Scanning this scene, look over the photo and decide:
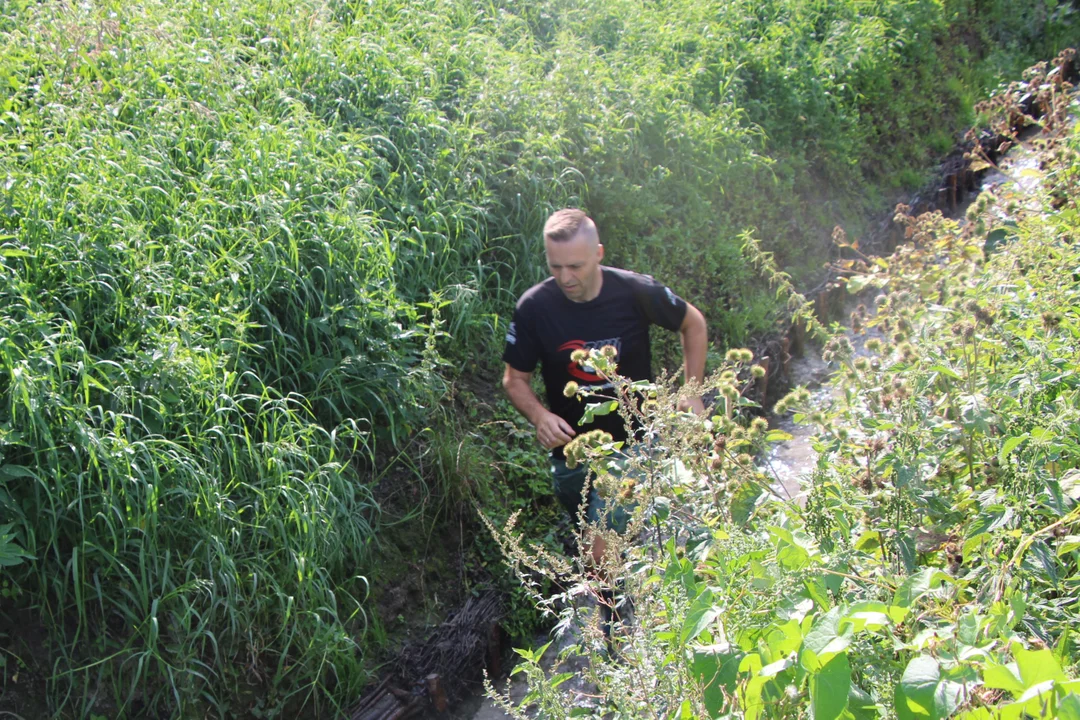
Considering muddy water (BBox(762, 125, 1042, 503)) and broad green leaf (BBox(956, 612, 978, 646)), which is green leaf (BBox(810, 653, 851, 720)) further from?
muddy water (BBox(762, 125, 1042, 503))

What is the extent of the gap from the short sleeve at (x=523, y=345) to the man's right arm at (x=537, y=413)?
0.12 ft

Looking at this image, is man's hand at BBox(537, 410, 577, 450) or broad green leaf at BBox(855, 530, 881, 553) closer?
broad green leaf at BBox(855, 530, 881, 553)

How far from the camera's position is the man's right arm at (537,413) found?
403cm

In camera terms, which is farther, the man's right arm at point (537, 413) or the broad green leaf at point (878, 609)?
the man's right arm at point (537, 413)

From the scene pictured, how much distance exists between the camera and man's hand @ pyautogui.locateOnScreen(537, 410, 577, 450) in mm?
4016

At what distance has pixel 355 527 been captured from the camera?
4.51 metres

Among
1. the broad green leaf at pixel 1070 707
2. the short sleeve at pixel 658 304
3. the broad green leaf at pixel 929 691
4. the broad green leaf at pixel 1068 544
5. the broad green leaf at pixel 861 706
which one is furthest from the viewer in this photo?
the short sleeve at pixel 658 304

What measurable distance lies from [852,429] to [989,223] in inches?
97.5

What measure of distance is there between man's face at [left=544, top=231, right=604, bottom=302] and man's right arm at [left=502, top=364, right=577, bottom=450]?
437 mm

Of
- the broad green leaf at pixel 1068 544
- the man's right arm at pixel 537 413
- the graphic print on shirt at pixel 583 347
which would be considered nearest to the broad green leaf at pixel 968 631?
the broad green leaf at pixel 1068 544

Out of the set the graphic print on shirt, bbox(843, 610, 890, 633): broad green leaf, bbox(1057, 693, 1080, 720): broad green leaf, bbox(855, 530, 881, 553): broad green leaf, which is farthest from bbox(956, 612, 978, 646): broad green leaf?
the graphic print on shirt

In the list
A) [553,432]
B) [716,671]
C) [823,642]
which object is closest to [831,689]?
[823,642]

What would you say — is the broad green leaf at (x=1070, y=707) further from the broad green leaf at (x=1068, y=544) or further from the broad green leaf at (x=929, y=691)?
the broad green leaf at (x=1068, y=544)

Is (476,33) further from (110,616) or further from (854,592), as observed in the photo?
(854,592)
